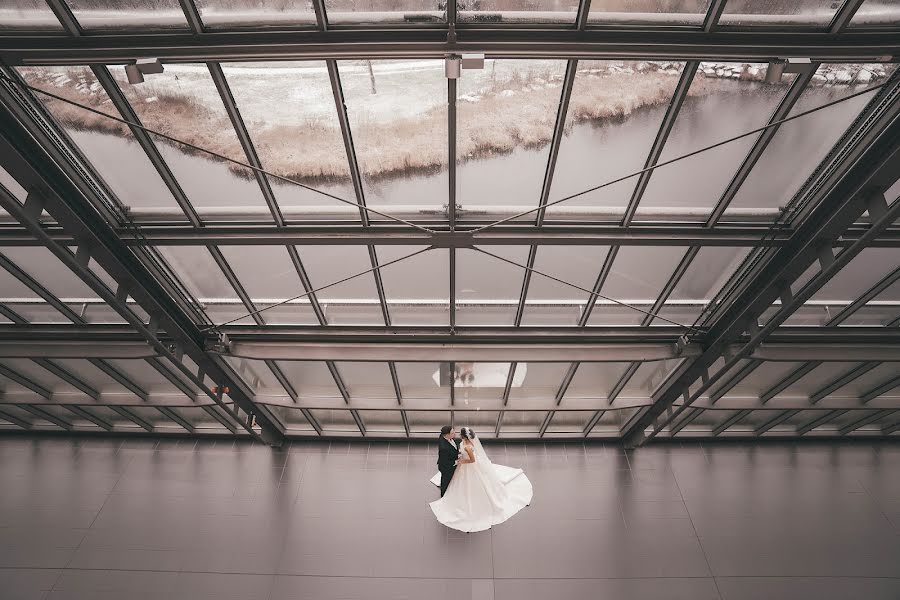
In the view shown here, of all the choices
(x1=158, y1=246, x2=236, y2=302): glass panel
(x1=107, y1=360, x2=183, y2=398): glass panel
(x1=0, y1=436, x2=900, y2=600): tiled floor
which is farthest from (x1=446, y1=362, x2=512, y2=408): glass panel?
(x1=107, y1=360, x2=183, y2=398): glass panel

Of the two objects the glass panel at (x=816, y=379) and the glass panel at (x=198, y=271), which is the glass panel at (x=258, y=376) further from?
the glass panel at (x=816, y=379)

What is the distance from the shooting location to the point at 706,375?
1208 cm

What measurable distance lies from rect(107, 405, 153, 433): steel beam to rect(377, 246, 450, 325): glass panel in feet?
28.8

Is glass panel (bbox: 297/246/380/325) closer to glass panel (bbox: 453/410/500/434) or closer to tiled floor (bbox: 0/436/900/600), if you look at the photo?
glass panel (bbox: 453/410/500/434)

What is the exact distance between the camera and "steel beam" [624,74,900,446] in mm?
7277

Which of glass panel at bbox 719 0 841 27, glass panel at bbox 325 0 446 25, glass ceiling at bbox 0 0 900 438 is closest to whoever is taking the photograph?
glass panel at bbox 719 0 841 27

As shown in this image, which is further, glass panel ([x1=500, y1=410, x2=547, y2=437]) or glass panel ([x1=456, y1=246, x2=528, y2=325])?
glass panel ([x1=500, y1=410, x2=547, y2=437])

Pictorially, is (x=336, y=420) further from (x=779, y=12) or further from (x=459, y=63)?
(x=779, y=12)

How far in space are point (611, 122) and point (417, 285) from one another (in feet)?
14.7

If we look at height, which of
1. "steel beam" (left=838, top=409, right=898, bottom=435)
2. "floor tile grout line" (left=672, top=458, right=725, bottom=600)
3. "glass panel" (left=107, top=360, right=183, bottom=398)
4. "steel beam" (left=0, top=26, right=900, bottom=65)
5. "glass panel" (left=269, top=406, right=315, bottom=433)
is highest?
"steel beam" (left=0, top=26, right=900, bottom=65)

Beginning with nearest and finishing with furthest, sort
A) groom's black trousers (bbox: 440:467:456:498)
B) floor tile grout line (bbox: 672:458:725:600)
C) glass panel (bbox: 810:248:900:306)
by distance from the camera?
glass panel (bbox: 810:248:900:306), groom's black trousers (bbox: 440:467:456:498), floor tile grout line (bbox: 672:458:725:600)

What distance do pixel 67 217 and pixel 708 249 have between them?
972cm

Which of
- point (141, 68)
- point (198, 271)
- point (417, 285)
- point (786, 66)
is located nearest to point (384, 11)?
point (141, 68)

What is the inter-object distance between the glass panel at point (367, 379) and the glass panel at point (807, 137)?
316 inches
